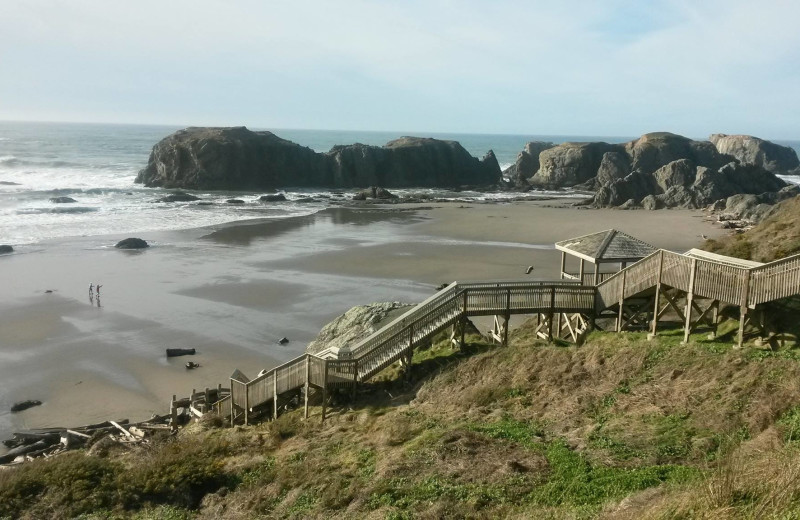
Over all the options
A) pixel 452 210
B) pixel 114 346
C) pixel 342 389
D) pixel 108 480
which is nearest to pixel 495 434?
pixel 342 389

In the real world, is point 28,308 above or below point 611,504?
below

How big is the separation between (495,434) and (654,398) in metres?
3.01

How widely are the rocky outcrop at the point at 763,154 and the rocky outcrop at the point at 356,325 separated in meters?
117

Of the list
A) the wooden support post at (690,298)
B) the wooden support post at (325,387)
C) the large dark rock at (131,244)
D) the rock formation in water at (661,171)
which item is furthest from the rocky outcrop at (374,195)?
the wooden support post at (690,298)

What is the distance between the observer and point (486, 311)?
1694 centimetres

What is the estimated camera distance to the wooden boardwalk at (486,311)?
15.5m

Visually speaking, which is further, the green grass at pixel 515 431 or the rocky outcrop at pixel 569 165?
the rocky outcrop at pixel 569 165

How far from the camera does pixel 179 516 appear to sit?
11375 millimetres

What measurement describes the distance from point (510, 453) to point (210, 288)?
2469 centimetres

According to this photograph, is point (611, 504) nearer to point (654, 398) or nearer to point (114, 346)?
point (654, 398)

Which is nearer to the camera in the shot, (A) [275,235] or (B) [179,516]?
(B) [179,516]

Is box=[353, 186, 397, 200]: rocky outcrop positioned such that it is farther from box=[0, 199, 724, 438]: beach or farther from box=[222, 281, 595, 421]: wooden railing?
box=[222, 281, 595, 421]: wooden railing

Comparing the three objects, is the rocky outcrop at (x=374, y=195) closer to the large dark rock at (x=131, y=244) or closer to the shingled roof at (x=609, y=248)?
the large dark rock at (x=131, y=244)

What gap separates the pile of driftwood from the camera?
16.4 metres
